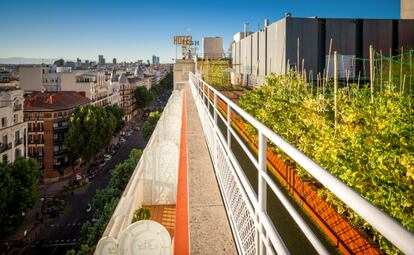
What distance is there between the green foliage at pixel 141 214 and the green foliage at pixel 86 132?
4271 cm

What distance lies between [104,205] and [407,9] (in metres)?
31.5

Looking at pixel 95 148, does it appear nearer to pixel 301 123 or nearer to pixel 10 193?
pixel 10 193

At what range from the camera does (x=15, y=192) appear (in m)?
26.7

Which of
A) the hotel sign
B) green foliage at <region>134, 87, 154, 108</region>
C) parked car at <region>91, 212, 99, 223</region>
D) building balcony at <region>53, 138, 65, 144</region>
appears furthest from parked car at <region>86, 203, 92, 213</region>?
green foliage at <region>134, 87, 154, 108</region>

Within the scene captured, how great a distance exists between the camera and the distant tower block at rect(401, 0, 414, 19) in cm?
3056

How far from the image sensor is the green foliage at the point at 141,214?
8464mm

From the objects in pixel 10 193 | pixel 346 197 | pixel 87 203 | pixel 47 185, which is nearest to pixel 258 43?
pixel 10 193

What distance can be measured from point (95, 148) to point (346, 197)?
53241 millimetres

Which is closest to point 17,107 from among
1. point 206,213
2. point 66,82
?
point 66,82

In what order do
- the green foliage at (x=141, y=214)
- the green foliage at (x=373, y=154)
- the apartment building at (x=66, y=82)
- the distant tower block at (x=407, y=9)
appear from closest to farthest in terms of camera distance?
the green foliage at (x=373, y=154) < the green foliage at (x=141, y=214) < the distant tower block at (x=407, y=9) < the apartment building at (x=66, y=82)

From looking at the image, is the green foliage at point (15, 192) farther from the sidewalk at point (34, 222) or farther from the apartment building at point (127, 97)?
the apartment building at point (127, 97)

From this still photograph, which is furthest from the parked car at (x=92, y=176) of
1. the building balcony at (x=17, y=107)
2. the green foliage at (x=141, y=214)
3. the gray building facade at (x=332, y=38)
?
the green foliage at (x=141, y=214)

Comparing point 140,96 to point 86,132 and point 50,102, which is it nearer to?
point 50,102

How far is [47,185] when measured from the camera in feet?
151
